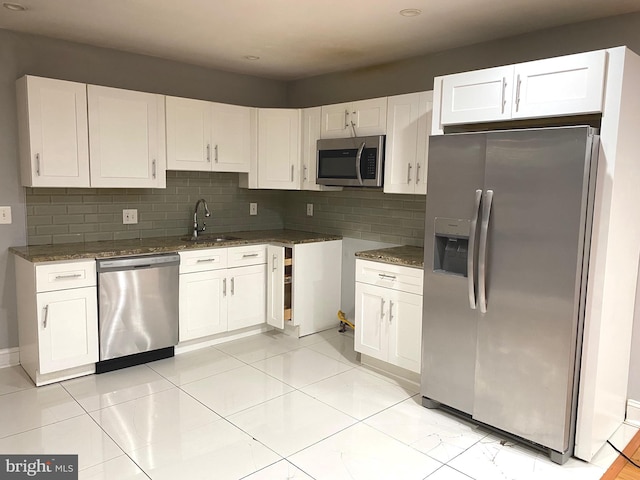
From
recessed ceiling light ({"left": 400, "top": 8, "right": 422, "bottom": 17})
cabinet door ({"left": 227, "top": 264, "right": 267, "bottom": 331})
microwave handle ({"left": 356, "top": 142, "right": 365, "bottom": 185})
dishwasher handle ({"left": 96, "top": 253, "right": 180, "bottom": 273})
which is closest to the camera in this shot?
recessed ceiling light ({"left": 400, "top": 8, "right": 422, "bottom": 17})

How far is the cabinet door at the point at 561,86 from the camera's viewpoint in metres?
2.23

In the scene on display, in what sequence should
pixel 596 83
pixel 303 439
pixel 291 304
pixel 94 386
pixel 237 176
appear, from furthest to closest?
pixel 237 176 < pixel 291 304 < pixel 94 386 < pixel 303 439 < pixel 596 83

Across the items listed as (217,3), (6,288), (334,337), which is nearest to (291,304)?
(334,337)

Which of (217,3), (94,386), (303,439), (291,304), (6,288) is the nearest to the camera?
(303,439)

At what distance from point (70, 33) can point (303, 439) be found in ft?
10.2

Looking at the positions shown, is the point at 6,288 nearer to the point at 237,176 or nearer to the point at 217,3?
the point at 237,176

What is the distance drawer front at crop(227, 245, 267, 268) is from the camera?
3.97m

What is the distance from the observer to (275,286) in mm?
4137

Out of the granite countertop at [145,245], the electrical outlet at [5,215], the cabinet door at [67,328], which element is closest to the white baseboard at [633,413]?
the granite countertop at [145,245]

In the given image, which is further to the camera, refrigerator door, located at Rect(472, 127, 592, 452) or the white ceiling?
the white ceiling

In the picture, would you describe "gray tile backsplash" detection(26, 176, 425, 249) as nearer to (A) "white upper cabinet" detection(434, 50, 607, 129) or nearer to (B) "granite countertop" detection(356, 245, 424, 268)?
(B) "granite countertop" detection(356, 245, 424, 268)

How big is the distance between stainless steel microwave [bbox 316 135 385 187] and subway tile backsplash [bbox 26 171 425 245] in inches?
16.4

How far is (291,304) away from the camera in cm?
418

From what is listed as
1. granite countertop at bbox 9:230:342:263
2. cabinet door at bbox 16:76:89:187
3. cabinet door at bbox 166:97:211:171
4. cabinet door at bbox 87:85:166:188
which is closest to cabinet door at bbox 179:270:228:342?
granite countertop at bbox 9:230:342:263
